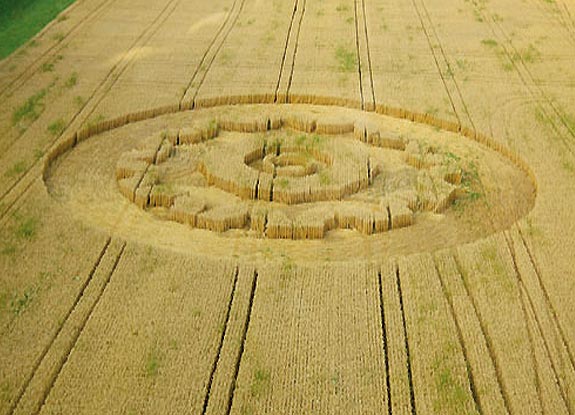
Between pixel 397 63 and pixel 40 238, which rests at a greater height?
pixel 40 238

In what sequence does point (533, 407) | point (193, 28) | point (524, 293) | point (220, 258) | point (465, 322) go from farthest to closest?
1. point (193, 28)
2. point (220, 258)
3. point (524, 293)
4. point (465, 322)
5. point (533, 407)

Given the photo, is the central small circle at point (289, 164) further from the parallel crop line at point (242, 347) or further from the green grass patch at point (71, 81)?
the green grass patch at point (71, 81)

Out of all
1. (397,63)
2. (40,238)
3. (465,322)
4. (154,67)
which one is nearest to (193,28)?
(154,67)

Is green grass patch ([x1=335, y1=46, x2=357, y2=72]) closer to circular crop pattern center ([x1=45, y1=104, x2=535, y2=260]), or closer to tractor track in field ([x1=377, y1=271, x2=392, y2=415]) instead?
circular crop pattern center ([x1=45, y1=104, x2=535, y2=260])

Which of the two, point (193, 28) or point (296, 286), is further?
point (193, 28)

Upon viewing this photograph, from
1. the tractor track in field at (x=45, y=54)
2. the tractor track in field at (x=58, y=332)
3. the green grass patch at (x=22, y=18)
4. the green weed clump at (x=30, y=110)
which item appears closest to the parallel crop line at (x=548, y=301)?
the tractor track in field at (x=58, y=332)

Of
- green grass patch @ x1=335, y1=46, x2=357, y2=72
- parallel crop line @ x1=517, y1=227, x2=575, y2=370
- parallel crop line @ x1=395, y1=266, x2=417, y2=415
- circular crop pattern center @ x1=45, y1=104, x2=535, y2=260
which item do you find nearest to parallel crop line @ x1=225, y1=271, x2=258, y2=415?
circular crop pattern center @ x1=45, y1=104, x2=535, y2=260

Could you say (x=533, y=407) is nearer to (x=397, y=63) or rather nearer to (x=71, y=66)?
(x=397, y=63)

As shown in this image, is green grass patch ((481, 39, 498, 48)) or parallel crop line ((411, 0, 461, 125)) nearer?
parallel crop line ((411, 0, 461, 125))
